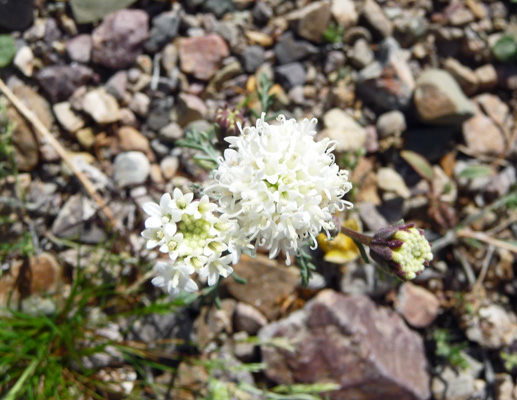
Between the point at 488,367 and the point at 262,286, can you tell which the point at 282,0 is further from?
the point at 488,367

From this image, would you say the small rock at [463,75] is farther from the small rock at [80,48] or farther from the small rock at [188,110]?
the small rock at [80,48]

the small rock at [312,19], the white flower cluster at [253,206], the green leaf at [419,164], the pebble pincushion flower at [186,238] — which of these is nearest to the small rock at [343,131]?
the green leaf at [419,164]

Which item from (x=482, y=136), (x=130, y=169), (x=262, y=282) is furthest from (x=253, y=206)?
(x=482, y=136)

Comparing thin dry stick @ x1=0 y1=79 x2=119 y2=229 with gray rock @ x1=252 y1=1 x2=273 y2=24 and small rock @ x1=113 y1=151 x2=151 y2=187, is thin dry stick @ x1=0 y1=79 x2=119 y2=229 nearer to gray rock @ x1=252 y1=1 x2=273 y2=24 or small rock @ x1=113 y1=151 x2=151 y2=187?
small rock @ x1=113 y1=151 x2=151 y2=187

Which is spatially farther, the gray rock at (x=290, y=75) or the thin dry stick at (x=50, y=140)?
the gray rock at (x=290, y=75)

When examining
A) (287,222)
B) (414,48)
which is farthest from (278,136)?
(414,48)

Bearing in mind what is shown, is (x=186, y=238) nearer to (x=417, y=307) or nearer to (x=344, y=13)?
(x=417, y=307)
